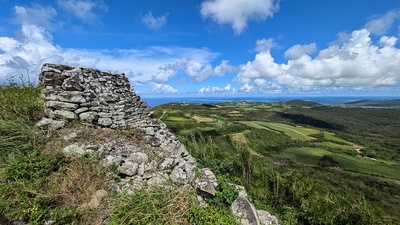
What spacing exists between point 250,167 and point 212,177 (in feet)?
91.8

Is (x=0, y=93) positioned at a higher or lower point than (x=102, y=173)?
higher

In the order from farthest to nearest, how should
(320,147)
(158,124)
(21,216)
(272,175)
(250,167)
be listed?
(320,147)
(250,167)
(272,175)
(158,124)
(21,216)

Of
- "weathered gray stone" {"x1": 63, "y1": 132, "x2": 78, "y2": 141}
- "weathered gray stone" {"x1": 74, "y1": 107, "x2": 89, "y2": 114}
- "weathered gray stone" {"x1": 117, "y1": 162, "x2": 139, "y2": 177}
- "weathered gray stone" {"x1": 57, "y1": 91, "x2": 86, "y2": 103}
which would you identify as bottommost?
"weathered gray stone" {"x1": 117, "y1": 162, "x2": 139, "y2": 177}

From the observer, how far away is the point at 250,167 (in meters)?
33.9

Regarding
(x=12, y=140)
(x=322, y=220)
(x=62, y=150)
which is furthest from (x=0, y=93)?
(x=322, y=220)

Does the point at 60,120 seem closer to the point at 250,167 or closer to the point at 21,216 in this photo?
the point at 21,216

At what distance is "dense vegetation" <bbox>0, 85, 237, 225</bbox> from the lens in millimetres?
4414

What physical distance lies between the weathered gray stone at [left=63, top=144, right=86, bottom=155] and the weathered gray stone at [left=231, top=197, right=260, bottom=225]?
516cm

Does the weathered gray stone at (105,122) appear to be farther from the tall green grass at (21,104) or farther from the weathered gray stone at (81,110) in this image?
the tall green grass at (21,104)

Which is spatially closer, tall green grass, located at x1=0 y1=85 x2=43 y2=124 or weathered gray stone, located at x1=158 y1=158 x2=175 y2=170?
tall green grass, located at x1=0 y1=85 x2=43 y2=124

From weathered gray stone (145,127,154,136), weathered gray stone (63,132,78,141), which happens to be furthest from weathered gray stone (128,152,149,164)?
weathered gray stone (63,132,78,141)

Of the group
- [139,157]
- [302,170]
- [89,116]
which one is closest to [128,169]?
[139,157]

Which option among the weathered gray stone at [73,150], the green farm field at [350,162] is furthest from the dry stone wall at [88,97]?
the green farm field at [350,162]

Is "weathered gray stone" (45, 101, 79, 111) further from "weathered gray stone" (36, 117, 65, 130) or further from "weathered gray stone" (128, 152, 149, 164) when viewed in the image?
"weathered gray stone" (128, 152, 149, 164)
